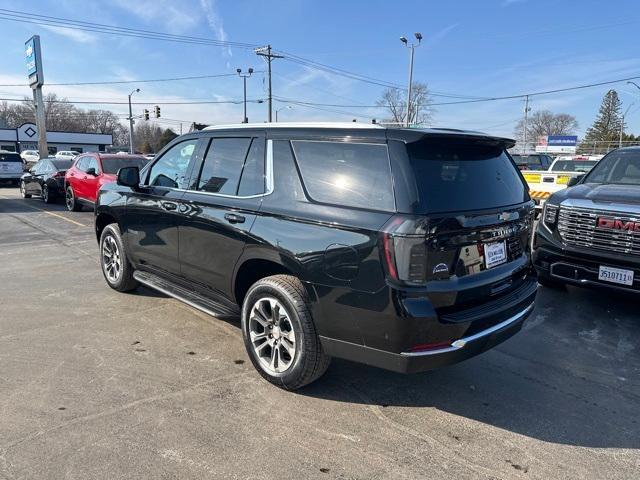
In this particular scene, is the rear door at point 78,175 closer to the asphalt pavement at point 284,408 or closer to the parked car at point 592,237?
the asphalt pavement at point 284,408

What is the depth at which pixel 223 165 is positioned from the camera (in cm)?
402

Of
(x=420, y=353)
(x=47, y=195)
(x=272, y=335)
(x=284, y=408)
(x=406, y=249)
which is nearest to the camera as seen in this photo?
(x=406, y=249)

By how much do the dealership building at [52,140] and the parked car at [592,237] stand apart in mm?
73137

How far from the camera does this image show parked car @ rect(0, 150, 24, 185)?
2217 cm

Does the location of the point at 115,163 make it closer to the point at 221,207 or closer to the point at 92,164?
the point at 92,164

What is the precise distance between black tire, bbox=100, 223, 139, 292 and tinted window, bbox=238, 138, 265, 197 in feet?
7.48

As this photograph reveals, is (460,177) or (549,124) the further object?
(549,124)

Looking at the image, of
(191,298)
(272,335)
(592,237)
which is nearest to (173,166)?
(191,298)

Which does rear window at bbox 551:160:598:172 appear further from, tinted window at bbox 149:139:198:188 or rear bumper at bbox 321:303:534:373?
rear bumper at bbox 321:303:534:373

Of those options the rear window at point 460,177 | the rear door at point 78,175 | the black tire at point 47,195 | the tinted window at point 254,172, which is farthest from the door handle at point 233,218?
the black tire at point 47,195

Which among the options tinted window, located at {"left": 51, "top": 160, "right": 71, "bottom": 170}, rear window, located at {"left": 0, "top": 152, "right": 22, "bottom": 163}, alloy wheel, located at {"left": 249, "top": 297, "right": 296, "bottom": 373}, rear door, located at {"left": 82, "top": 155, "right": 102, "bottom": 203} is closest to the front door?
alloy wheel, located at {"left": 249, "top": 297, "right": 296, "bottom": 373}

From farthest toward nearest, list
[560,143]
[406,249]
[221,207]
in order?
[560,143], [221,207], [406,249]

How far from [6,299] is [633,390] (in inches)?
245

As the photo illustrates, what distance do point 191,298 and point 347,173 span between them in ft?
6.58
